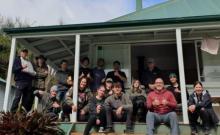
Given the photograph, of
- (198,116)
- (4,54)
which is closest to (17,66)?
(198,116)

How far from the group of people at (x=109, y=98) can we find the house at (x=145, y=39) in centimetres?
38

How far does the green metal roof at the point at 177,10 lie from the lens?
9.74 m

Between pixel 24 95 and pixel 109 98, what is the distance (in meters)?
2.30

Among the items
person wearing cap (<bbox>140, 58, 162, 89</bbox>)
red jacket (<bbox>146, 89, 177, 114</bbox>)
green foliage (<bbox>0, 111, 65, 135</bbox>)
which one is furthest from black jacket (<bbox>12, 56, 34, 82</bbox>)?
red jacket (<bbox>146, 89, 177, 114</bbox>)

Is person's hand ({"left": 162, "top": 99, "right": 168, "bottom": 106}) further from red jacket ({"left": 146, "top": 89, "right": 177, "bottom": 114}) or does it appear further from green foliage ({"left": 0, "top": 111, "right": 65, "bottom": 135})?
green foliage ({"left": 0, "top": 111, "right": 65, "bottom": 135})

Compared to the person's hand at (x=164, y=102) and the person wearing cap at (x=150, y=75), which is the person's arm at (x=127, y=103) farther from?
the person wearing cap at (x=150, y=75)

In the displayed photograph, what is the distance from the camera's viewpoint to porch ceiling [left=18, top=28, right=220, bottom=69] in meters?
9.21

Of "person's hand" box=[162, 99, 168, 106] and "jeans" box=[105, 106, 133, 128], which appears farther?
"jeans" box=[105, 106, 133, 128]

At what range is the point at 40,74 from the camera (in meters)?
8.43

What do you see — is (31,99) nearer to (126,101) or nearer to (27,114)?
(27,114)

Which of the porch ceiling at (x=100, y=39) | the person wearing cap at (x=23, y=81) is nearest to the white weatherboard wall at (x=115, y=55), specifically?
the porch ceiling at (x=100, y=39)

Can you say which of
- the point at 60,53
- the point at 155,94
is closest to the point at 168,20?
the point at 155,94

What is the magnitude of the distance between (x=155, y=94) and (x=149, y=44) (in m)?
3.53

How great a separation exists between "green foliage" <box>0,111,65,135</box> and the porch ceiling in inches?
125
